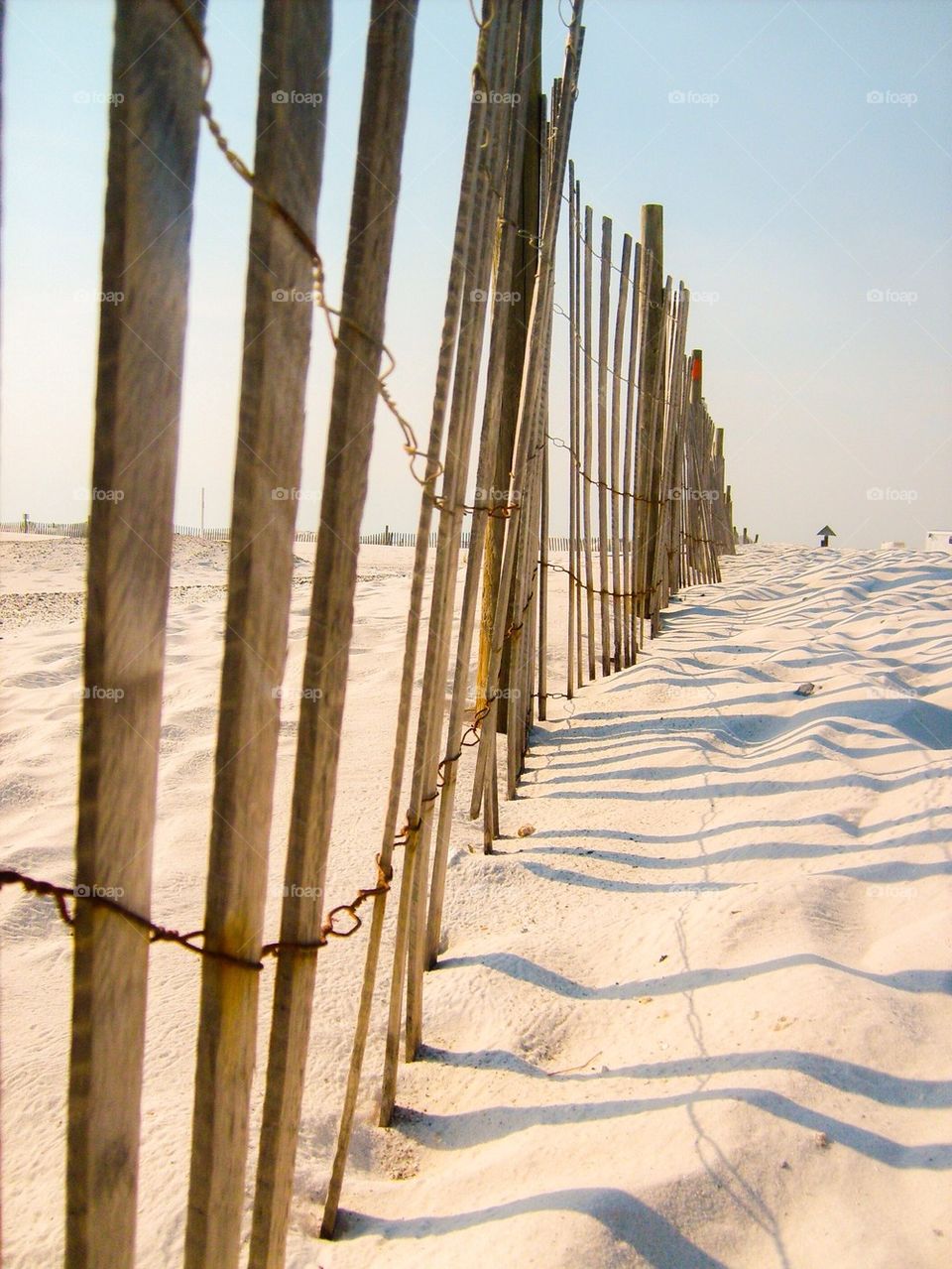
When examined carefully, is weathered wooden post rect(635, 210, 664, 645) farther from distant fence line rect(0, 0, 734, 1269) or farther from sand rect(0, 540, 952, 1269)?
distant fence line rect(0, 0, 734, 1269)

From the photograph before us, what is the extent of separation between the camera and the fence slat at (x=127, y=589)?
0.85 metres

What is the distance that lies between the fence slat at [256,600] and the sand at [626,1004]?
423 millimetres

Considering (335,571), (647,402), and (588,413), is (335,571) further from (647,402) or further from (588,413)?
(647,402)

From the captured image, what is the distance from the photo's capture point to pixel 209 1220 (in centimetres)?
105

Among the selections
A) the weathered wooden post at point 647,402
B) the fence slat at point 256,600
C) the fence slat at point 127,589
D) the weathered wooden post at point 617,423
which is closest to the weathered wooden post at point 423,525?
the fence slat at point 256,600

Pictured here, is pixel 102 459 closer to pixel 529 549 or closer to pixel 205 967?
pixel 205 967

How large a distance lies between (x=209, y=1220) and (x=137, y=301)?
948mm

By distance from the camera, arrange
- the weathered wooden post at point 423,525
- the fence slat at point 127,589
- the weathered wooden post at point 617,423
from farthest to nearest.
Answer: the weathered wooden post at point 617,423
the weathered wooden post at point 423,525
the fence slat at point 127,589

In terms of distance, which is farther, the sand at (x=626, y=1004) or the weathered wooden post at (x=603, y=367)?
the weathered wooden post at (x=603, y=367)

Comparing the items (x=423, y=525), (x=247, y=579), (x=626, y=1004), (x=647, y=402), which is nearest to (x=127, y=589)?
(x=247, y=579)

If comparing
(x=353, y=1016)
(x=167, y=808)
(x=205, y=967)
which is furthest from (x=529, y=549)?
(x=205, y=967)

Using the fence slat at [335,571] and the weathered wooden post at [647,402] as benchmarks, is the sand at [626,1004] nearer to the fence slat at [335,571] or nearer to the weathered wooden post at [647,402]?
the fence slat at [335,571]

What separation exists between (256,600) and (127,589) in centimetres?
14

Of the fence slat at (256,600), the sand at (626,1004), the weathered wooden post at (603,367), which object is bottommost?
the sand at (626,1004)
